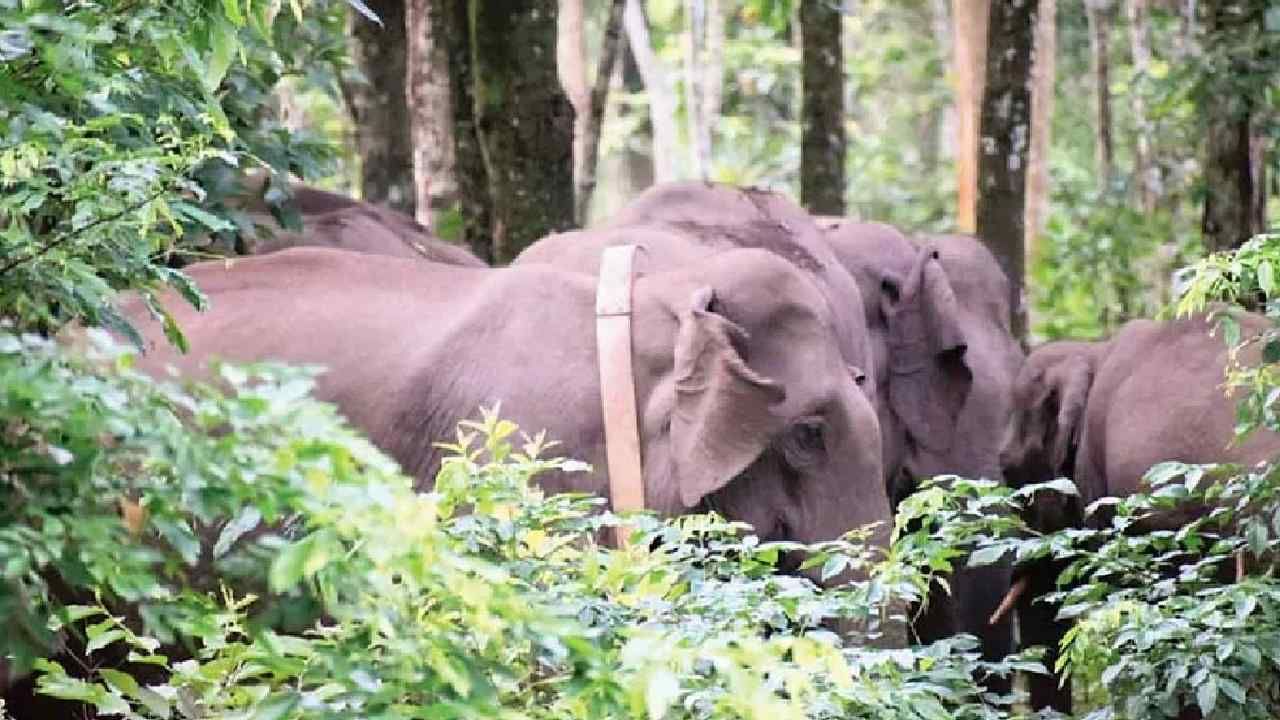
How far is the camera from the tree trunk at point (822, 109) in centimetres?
1256

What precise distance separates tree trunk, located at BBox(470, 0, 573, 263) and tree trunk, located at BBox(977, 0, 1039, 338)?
296cm

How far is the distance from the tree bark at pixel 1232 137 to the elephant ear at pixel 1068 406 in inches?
40.2

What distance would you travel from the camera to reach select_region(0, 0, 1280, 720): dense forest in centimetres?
257

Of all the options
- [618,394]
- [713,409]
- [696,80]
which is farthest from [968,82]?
[713,409]

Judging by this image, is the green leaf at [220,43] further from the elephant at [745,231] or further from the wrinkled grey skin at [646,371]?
the elephant at [745,231]

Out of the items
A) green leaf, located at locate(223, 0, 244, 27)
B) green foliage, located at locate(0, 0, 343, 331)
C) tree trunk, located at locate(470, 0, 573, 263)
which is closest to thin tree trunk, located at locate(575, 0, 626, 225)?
tree trunk, located at locate(470, 0, 573, 263)

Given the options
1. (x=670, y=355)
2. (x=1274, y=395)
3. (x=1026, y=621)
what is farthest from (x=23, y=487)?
(x=1026, y=621)

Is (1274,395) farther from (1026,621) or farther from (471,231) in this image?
(471,231)

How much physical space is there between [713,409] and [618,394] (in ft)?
1.06

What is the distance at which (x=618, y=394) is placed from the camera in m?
6.02

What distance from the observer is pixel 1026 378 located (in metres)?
9.62

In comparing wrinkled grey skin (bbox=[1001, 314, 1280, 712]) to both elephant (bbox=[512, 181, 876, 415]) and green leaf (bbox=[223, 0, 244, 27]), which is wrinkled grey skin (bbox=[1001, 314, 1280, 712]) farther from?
green leaf (bbox=[223, 0, 244, 27])

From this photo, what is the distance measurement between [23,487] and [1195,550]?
118 inches

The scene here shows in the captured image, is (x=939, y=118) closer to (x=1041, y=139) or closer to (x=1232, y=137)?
(x=1041, y=139)
